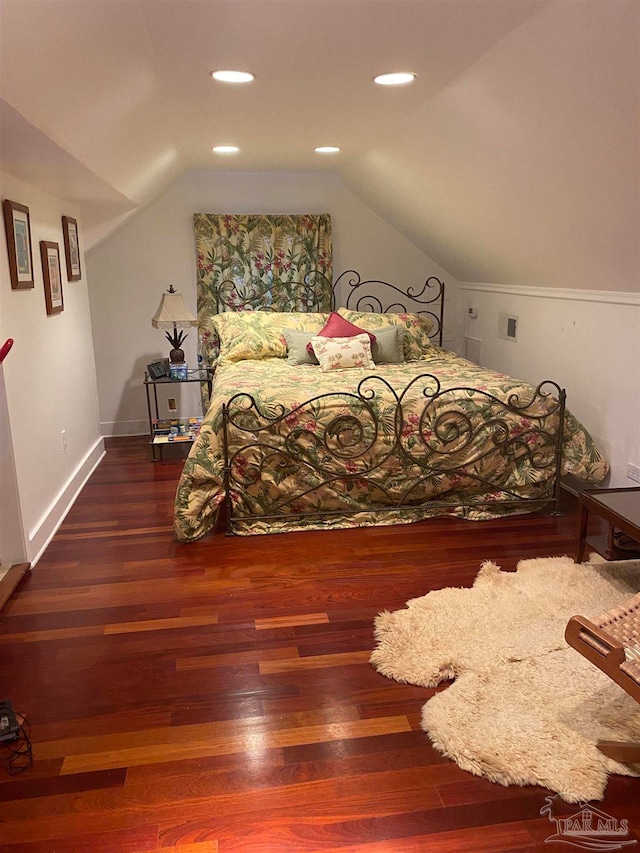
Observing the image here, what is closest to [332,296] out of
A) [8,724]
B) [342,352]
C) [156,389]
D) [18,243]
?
[342,352]

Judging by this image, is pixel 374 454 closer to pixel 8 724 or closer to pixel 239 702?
pixel 239 702

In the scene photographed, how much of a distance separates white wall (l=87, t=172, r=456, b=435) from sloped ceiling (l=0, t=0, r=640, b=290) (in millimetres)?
780

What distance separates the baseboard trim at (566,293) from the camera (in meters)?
3.19

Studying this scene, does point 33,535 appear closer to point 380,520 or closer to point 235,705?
point 235,705

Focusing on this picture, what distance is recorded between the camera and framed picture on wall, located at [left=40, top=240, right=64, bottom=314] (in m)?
3.37

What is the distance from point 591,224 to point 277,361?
2211 mm

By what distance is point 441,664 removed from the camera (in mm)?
2176

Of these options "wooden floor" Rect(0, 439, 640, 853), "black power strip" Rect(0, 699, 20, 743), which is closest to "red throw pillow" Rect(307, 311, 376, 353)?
"wooden floor" Rect(0, 439, 640, 853)

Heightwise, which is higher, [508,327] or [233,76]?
[233,76]

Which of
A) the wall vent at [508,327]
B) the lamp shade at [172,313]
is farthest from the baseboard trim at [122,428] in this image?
the wall vent at [508,327]

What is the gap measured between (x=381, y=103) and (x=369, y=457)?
1738 millimetres

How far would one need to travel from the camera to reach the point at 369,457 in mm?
3307

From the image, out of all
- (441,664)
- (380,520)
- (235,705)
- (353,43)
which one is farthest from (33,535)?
(353,43)

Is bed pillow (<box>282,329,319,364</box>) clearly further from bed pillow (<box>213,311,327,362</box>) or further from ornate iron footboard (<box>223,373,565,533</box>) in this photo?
ornate iron footboard (<box>223,373,565,533</box>)
